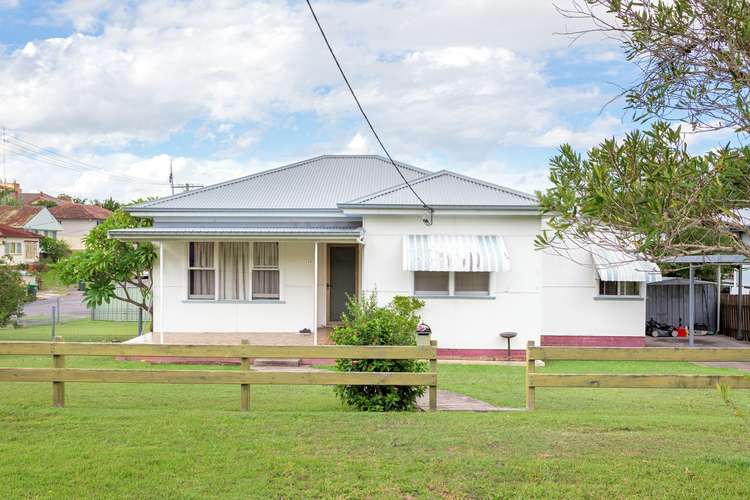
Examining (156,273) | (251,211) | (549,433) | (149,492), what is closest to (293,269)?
(251,211)

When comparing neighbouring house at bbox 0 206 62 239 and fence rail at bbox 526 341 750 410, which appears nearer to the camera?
fence rail at bbox 526 341 750 410

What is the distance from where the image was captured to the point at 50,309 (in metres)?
33.4

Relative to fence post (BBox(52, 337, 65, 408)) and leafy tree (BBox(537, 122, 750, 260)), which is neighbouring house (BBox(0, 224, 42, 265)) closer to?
fence post (BBox(52, 337, 65, 408))

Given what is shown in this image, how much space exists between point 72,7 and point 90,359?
26.6 feet

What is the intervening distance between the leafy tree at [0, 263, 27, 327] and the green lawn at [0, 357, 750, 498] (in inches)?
423

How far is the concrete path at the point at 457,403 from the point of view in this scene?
30.6 feet

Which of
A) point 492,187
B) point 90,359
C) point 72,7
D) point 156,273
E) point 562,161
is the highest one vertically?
point 72,7

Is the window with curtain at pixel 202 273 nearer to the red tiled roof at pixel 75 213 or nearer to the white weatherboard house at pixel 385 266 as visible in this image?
the white weatherboard house at pixel 385 266

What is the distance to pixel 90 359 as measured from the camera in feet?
54.0

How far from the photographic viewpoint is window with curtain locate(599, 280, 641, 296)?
18594 millimetres

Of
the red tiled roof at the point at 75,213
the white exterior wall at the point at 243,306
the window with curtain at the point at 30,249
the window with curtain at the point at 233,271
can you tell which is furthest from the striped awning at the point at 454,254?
the red tiled roof at the point at 75,213

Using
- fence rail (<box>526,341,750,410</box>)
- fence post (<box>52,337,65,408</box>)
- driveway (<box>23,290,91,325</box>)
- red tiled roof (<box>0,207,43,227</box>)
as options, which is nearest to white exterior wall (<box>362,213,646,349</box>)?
fence rail (<box>526,341,750,410</box>)

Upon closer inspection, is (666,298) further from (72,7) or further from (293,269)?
(72,7)

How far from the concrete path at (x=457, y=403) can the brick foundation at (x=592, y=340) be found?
306 inches
